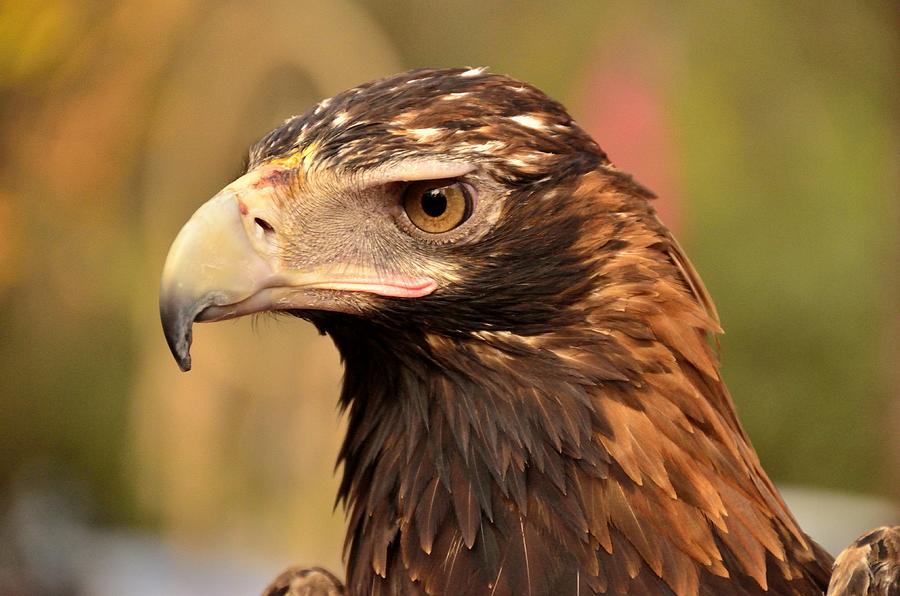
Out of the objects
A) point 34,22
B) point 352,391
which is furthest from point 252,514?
point 352,391

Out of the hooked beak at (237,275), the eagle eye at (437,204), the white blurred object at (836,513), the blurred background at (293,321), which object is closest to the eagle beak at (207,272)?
the hooked beak at (237,275)

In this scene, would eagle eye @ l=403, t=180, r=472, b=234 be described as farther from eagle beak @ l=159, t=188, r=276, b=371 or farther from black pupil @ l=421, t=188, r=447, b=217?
eagle beak @ l=159, t=188, r=276, b=371

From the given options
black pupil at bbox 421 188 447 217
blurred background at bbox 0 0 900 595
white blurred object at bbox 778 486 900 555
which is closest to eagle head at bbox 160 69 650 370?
black pupil at bbox 421 188 447 217

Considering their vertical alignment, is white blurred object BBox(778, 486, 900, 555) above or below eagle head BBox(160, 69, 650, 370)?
below

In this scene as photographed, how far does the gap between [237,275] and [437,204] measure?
0.31 meters

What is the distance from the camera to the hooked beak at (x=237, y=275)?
144 centimetres

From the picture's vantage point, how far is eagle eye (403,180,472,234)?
147 cm

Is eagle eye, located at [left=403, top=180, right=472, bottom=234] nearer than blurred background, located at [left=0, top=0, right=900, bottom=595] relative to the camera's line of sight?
Yes

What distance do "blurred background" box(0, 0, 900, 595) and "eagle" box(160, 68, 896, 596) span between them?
3.13 meters

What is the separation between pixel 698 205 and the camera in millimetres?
4984

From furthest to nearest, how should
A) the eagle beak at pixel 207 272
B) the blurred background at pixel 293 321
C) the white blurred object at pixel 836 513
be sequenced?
1. the blurred background at pixel 293 321
2. the white blurred object at pixel 836 513
3. the eagle beak at pixel 207 272

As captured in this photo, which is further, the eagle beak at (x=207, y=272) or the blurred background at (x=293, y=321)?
the blurred background at (x=293, y=321)

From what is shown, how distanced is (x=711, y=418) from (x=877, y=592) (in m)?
0.34

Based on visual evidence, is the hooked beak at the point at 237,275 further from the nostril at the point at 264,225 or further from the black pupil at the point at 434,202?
the black pupil at the point at 434,202
